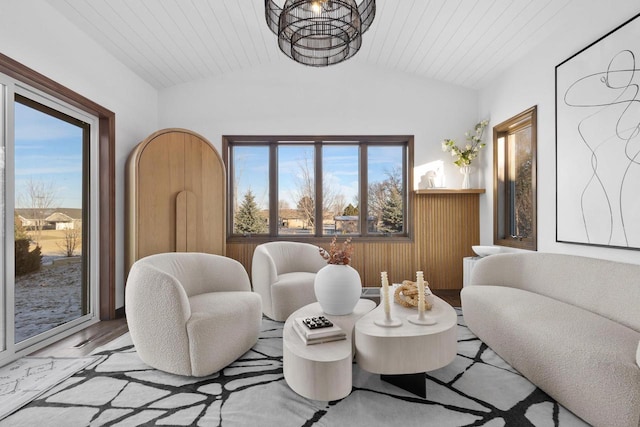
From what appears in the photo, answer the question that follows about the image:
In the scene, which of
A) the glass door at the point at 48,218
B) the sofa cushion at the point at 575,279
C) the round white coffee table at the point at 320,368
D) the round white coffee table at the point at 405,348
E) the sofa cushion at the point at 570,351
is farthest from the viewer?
the glass door at the point at 48,218

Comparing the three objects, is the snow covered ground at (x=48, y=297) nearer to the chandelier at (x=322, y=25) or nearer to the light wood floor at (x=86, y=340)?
the light wood floor at (x=86, y=340)

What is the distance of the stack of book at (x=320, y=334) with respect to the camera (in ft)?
5.82

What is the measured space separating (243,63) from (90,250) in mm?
2752

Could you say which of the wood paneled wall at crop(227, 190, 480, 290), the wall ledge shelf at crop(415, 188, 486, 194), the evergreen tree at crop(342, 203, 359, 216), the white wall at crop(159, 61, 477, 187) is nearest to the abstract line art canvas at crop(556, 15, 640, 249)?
the wall ledge shelf at crop(415, 188, 486, 194)

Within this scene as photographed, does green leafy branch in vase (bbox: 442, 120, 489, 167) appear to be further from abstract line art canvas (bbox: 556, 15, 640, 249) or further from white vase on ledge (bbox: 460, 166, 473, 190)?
abstract line art canvas (bbox: 556, 15, 640, 249)

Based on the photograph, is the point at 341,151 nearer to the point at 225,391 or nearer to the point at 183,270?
the point at 183,270

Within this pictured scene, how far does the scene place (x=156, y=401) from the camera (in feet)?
5.80

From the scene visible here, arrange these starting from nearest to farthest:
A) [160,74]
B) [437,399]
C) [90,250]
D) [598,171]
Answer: [437,399] → [598,171] → [90,250] → [160,74]

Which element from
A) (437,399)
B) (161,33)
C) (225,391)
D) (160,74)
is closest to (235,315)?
(225,391)

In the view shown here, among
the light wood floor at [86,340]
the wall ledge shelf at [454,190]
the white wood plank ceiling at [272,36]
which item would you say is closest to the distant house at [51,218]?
the light wood floor at [86,340]

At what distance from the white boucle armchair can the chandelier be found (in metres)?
1.77

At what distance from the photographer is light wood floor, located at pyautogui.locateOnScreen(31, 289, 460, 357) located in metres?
2.46

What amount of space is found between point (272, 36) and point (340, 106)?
116cm

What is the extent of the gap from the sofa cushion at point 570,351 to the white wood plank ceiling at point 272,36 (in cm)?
235
